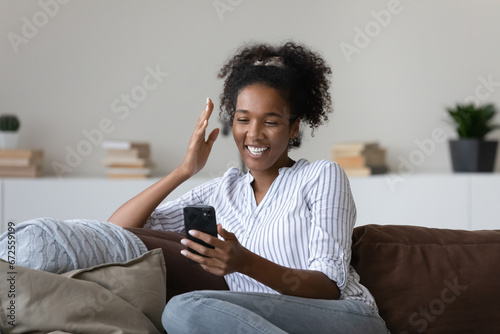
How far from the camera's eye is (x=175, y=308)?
1680mm

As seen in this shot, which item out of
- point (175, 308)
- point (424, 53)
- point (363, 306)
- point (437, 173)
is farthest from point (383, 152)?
point (175, 308)

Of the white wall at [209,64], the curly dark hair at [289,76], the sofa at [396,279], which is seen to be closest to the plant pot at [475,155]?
the white wall at [209,64]

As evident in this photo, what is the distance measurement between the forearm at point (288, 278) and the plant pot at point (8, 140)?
283 centimetres

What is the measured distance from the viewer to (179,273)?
207 centimetres

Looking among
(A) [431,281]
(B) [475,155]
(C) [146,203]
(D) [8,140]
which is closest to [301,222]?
(A) [431,281]

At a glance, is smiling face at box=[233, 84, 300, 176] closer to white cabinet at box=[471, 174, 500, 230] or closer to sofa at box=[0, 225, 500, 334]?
sofa at box=[0, 225, 500, 334]

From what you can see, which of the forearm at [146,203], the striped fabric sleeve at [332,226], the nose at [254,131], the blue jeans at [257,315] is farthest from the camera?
the forearm at [146,203]

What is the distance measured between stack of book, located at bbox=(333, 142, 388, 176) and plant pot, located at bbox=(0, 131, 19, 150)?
1.88 meters

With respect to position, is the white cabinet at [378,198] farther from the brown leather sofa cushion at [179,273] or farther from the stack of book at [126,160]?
the brown leather sofa cushion at [179,273]

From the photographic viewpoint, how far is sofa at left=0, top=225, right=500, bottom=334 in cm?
184

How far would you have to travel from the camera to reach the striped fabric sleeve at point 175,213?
231cm

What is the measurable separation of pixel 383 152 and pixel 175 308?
2621 mm

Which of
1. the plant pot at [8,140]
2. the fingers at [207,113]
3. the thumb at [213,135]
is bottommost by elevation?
the plant pot at [8,140]

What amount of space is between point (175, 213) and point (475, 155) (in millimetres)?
2160
